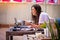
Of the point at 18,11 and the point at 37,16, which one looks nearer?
the point at 37,16

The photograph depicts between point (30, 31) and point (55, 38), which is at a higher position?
point (55, 38)

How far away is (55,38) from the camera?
1565mm

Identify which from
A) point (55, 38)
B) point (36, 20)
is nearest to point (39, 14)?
point (36, 20)

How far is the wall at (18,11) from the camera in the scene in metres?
7.66

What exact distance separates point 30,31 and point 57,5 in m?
4.97

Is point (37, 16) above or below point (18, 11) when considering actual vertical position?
above

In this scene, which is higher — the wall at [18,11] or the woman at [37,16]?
the woman at [37,16]

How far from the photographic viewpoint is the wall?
25.1 feet

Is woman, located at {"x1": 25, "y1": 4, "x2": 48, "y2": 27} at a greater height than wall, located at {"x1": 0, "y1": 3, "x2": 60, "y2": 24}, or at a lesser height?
greater

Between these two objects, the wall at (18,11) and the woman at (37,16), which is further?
the wall at (18,11)

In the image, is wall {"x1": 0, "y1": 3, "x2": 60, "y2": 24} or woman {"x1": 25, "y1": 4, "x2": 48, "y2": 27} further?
wall {"x1": 0, "y1": 3, "x2": 60, "y2": 24}

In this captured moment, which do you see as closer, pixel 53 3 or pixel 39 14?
pixel 39 14

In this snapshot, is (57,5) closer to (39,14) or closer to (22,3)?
(22,3)

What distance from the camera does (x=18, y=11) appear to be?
305 inches
